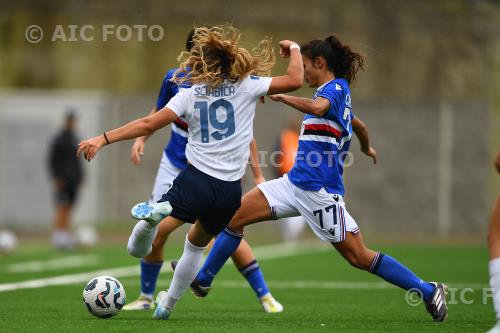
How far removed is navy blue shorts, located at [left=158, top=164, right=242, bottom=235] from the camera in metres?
7.55

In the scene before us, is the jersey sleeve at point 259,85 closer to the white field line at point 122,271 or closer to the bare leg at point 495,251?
the bare leg at point 495,251

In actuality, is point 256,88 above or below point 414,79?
above

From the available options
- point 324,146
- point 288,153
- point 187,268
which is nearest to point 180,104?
point 187,268

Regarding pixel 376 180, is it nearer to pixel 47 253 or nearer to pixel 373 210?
pixel 373 210

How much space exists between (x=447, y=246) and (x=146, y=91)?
8.37 meters

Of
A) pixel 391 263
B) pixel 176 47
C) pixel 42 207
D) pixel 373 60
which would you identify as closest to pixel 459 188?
pixel 373 60

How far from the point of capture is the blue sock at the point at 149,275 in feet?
31.1

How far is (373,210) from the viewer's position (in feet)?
80.6

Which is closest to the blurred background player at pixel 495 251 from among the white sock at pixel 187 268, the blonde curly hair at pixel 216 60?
the blonde curly hair at pixel 216 60

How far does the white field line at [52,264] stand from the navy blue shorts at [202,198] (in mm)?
7005

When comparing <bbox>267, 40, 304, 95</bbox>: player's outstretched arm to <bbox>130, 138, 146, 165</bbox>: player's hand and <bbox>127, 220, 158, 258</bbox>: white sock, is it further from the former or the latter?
<bbox>130, 138, 146, 165</bbox>: player's hand

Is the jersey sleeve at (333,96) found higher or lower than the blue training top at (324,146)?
higher

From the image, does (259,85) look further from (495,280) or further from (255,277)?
(255,277)

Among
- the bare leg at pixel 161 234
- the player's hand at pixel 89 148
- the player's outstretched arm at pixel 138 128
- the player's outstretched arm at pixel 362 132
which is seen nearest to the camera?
the player's hand at pixel 89 148
